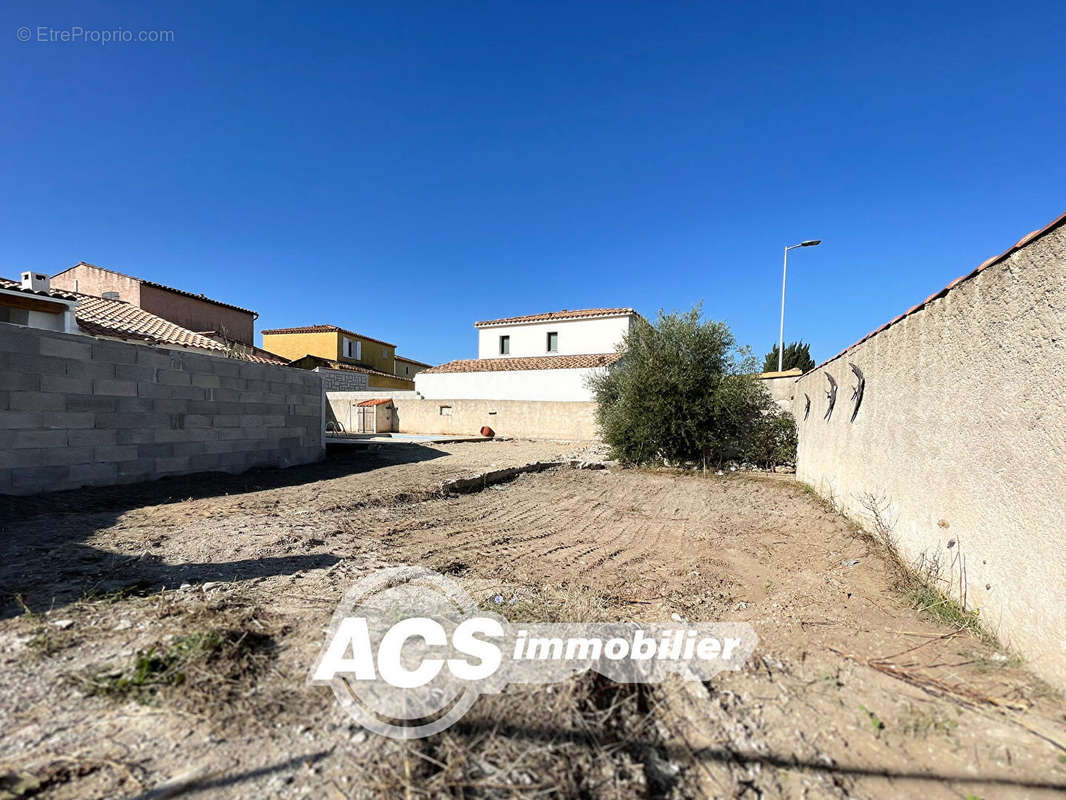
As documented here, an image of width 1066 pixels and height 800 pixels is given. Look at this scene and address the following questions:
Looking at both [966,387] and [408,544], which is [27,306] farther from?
[966,387]

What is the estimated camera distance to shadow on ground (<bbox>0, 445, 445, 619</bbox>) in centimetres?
318

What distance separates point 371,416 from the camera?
74.8ft

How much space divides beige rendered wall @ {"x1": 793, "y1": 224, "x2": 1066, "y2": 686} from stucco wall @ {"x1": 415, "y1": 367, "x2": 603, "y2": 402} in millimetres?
17767

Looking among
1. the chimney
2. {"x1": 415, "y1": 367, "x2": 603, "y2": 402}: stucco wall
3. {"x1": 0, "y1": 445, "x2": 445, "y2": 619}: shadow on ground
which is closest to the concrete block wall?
{"x1": 0, "y1": 445, "x2": 445, "y2": 619}: shadow on ground

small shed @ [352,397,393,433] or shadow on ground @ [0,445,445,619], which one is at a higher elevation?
small shed @ [352,397,393,433]

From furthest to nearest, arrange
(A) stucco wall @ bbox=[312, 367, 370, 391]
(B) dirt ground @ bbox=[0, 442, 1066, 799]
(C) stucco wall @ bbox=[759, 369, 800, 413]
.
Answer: (A) stucco wall @ bbox=[312, 367, 370, 391]
(C) stucco wall @ bbox=[759, 369, 800, 413]
(B) dirt ground @ bbox=[0, 442, 1066, 799]

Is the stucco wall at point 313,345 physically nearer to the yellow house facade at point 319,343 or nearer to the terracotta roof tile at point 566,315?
the yellow house facade at point 319,343

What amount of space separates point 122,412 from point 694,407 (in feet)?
36.1

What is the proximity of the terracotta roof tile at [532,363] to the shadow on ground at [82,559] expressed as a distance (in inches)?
718

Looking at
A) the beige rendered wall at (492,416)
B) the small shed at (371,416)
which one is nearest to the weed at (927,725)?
the beige rendered wall at (492,416)

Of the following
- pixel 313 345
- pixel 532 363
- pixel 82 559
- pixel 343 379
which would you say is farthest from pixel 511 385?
pixel 82 559

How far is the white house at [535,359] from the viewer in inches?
941

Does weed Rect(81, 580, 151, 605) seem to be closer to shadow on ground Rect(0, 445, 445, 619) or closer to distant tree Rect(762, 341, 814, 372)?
shadow on ground Rect(0, 445, 445, 619)

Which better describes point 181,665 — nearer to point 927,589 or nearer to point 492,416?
point 927,589
